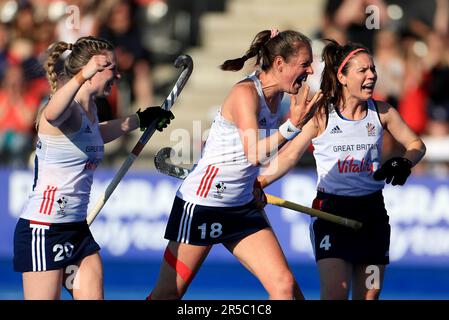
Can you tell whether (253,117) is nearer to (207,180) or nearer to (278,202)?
(207,180)

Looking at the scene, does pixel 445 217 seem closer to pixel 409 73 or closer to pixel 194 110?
pixel 409 73

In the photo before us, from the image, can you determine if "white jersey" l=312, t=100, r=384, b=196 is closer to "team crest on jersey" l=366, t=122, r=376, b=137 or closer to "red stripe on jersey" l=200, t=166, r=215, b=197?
"team crest on jersey" l=366, t=122, r=376, b=137

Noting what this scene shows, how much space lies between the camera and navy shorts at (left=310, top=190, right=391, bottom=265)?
23.9 feet

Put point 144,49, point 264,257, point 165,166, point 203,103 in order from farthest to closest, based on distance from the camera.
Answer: point 203,103
point 144,49
point 165,166
point 264,257

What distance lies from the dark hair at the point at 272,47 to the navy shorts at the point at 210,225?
37.0 inches

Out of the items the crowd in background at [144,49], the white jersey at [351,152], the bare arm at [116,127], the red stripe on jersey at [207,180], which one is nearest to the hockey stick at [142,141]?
the bare arm at [116,127]

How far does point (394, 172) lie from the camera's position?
7141mm

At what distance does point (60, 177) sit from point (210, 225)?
40.7 inches

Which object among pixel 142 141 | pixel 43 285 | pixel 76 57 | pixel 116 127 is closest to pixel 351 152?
pixel 142 141

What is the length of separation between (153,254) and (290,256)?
140 centimetres

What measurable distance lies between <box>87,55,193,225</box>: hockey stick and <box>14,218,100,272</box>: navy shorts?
0.55 meters

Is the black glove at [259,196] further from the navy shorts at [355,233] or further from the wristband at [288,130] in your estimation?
the wristband at [288,130]

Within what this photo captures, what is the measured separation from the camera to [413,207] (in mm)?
11039

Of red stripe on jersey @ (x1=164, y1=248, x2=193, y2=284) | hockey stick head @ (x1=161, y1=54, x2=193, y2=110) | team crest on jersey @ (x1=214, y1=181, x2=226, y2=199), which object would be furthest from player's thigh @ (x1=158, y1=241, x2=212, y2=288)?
hockey stick head @ (x1=161, y1=54, x2=193, y2=110)
